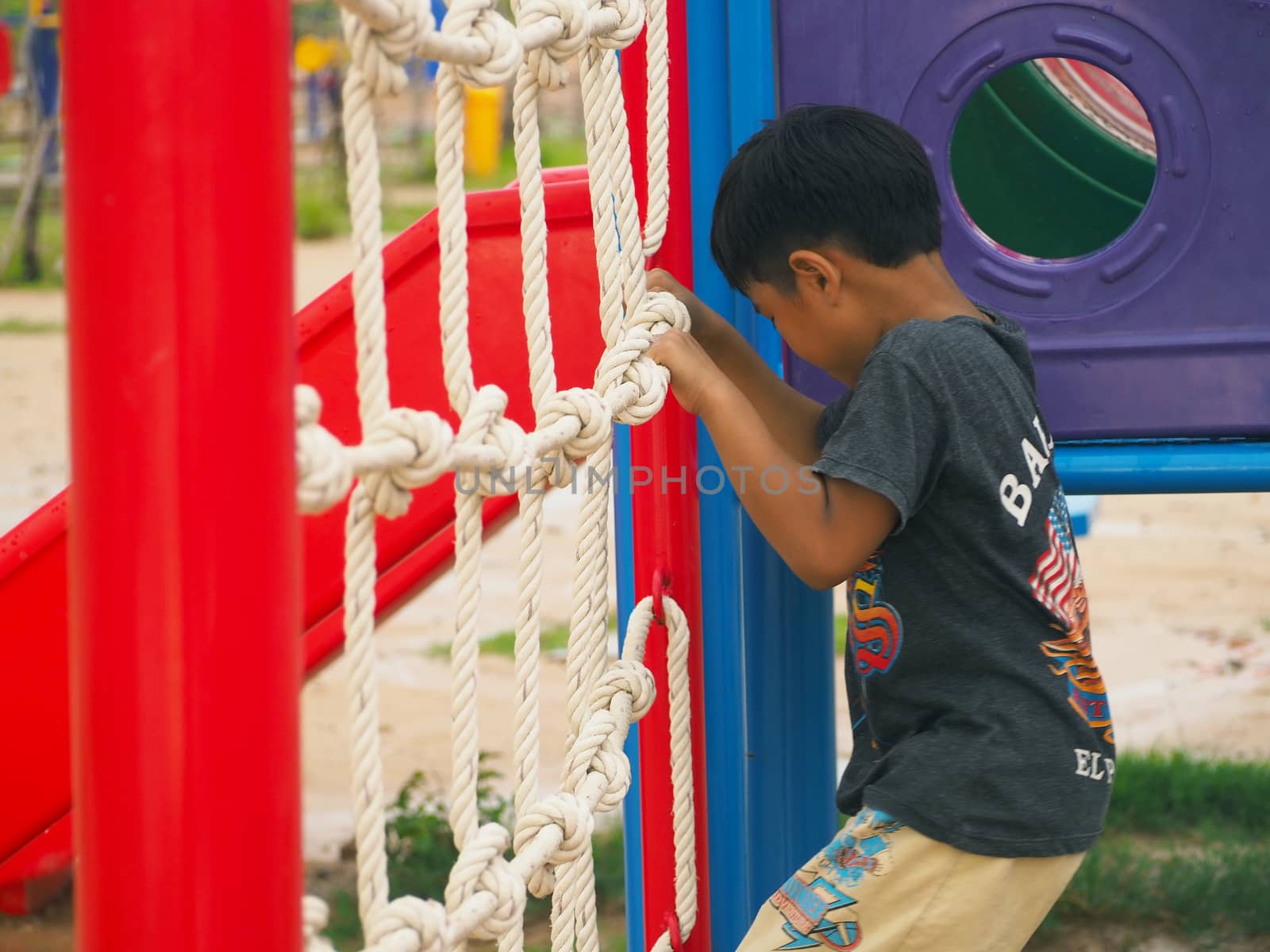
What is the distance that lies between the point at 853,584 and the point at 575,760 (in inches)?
9.7

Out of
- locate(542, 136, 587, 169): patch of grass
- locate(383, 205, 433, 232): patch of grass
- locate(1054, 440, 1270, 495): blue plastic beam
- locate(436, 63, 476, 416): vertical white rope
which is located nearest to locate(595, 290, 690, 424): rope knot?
locate(436, 63, 476, 416): vertical white rope

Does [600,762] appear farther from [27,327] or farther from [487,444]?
[27,327]

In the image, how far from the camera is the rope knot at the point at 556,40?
0.87m

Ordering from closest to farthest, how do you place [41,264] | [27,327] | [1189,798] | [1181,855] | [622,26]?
1. [622,26]
2. [1181,855]
3. [1189,798]
4. [27,327]
5. [41,264]

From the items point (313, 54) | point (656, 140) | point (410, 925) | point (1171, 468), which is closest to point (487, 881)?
point (410, 925)

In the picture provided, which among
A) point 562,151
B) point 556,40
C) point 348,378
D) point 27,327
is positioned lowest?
point 27,327

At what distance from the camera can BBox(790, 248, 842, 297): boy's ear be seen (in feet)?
3.45

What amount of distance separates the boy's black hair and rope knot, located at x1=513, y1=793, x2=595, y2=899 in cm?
41

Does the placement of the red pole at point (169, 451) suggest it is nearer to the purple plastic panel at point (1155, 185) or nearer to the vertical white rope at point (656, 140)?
the vertical white rope at point (656, 140)

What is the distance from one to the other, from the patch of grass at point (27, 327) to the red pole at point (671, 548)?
5.70 m

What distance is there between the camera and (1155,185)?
4.19ft

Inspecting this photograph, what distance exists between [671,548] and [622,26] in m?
0.42

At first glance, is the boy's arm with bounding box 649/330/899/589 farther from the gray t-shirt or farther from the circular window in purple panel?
the circular window in purple panel

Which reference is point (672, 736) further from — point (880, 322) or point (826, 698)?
point (880, 322)
